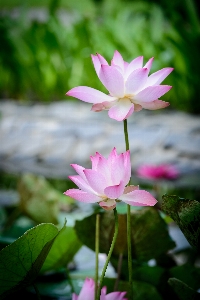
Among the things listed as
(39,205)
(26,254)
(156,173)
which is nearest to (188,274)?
(26,254)

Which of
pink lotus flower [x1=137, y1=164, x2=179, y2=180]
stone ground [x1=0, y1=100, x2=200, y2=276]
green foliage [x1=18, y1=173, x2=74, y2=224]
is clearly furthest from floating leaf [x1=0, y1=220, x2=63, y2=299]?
stone ground [x1=0, y1=100, x2=200, y2=276]

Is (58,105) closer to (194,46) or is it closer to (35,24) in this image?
(35,24)

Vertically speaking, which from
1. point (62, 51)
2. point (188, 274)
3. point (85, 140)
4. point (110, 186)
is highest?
point (62, 51)

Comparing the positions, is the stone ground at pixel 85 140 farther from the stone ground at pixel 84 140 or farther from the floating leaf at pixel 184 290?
the floating leaf at pixel 184 290

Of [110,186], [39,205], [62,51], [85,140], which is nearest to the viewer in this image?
[110,186]

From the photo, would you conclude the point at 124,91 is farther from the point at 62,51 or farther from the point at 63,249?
the point at 62,51

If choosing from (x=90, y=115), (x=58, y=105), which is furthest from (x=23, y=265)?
(x=58, y=105)
